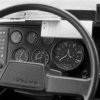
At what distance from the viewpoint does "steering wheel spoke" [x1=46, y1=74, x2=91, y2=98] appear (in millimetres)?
763

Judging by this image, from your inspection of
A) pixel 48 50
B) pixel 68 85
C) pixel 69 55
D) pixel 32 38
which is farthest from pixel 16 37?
pixel 68 85

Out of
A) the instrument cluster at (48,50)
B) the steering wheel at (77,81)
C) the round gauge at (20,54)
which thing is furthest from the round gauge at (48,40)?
the steering wheel at (77,81)

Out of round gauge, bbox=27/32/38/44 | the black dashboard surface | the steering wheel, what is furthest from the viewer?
round gauge, bbox=27/32/38/44

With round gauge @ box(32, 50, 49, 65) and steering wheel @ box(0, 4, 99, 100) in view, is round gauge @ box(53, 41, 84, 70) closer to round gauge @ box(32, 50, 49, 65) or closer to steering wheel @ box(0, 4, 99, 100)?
round gauge @ box(32, 50, 49, 65)

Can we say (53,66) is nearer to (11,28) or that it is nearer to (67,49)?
(67,49)

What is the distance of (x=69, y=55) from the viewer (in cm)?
134

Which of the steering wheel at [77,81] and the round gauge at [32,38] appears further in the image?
the round gauge at [32,38]

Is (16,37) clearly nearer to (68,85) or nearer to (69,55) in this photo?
(69,55)

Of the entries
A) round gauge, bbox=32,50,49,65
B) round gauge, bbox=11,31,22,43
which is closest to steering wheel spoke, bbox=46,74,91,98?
round gauge, bbox=32,50,49,65

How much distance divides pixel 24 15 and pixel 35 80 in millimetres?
672

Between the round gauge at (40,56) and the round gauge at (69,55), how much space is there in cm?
6

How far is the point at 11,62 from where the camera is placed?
837mm

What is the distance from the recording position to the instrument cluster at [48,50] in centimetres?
133

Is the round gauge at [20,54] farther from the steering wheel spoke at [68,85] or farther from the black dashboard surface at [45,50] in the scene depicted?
the steering wheel spoke at [68,85]
